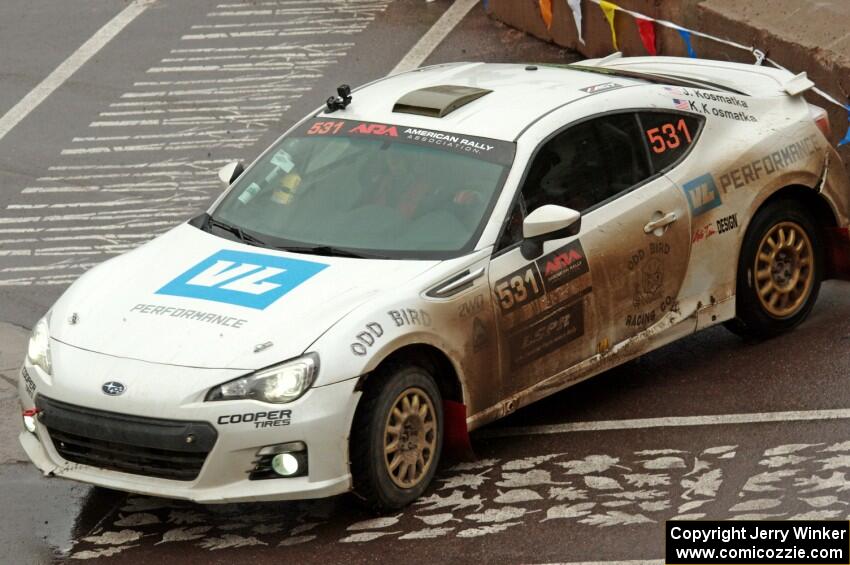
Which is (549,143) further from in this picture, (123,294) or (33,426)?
(33,426)

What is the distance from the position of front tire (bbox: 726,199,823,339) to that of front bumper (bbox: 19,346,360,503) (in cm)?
309

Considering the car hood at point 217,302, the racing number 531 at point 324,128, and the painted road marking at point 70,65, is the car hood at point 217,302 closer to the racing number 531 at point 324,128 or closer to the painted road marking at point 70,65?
the racing number 531 at point 324,128

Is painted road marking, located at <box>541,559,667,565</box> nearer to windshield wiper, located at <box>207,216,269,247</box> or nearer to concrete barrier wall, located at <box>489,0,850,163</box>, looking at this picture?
windshield wiper, located at <box>207,216,269,247</box>

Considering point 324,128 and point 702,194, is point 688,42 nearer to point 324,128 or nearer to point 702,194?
point 702,194

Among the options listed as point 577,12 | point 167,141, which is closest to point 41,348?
point 167,141

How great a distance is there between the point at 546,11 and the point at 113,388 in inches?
400

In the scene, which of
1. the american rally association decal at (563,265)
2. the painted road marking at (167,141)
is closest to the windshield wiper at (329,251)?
the american rally association decal at (563,265)

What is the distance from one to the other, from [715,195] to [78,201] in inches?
240

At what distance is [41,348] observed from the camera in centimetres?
737

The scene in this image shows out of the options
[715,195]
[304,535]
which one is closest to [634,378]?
[715,195]

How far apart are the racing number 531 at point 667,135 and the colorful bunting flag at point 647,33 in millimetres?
5474

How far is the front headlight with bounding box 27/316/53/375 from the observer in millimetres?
7254

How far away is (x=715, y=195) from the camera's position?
868 cm

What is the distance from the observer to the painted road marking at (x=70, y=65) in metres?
15.0
